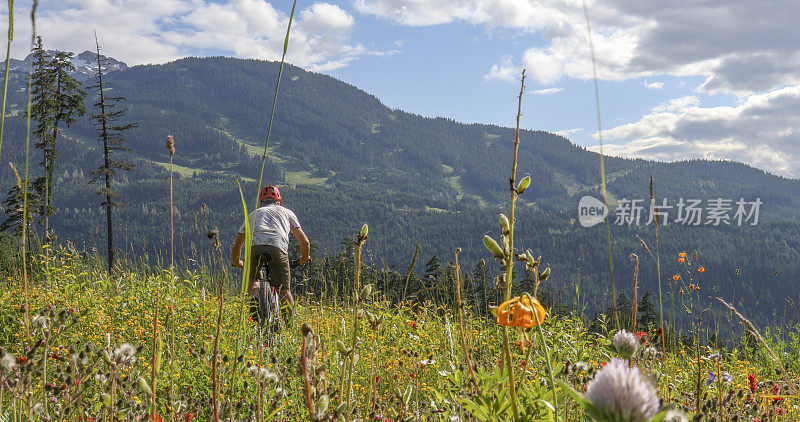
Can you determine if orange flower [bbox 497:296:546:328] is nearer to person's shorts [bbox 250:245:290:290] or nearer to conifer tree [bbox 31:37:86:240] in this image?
person's shorts [bbox 250:245:290:290]

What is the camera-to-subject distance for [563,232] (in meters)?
182

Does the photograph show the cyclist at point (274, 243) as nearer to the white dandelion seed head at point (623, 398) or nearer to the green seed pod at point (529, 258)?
the green seed pod at point (529, 258)

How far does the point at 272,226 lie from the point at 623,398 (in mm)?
5744

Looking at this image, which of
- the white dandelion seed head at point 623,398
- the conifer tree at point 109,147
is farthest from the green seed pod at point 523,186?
the conifer tree at point 109,147

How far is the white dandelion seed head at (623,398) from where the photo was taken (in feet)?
1.61

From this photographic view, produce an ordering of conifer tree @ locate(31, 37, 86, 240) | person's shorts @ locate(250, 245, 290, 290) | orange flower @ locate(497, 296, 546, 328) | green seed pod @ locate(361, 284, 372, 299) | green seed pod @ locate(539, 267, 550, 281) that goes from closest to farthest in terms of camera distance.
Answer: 1. orange flower @ locate(497, 296, 546, 328)
2. green seed pod @ locate(361, 284, 372, 299)
3. green seed pod @ locate(539, 267, 550, 281)
4. person's shorts @ locate(250, 245, 290, 290)
5. conifer tree @ locate(31, 37, 86, 240)

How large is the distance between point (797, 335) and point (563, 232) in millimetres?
184050

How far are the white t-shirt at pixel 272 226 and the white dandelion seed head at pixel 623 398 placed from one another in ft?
17.9

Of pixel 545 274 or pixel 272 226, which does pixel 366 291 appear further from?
pixel 272 226

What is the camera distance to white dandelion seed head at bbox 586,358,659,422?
49cm

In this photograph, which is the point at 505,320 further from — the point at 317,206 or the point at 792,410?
the point at 317,206

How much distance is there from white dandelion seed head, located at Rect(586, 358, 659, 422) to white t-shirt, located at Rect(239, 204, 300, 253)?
215 inches

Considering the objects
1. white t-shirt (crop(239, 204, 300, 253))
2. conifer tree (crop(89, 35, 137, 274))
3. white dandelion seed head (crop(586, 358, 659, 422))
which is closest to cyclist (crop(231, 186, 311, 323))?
white t-shirt (crop(239, 204, 300, 253))

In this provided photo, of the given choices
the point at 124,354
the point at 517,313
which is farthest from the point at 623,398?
the point at 124,354
